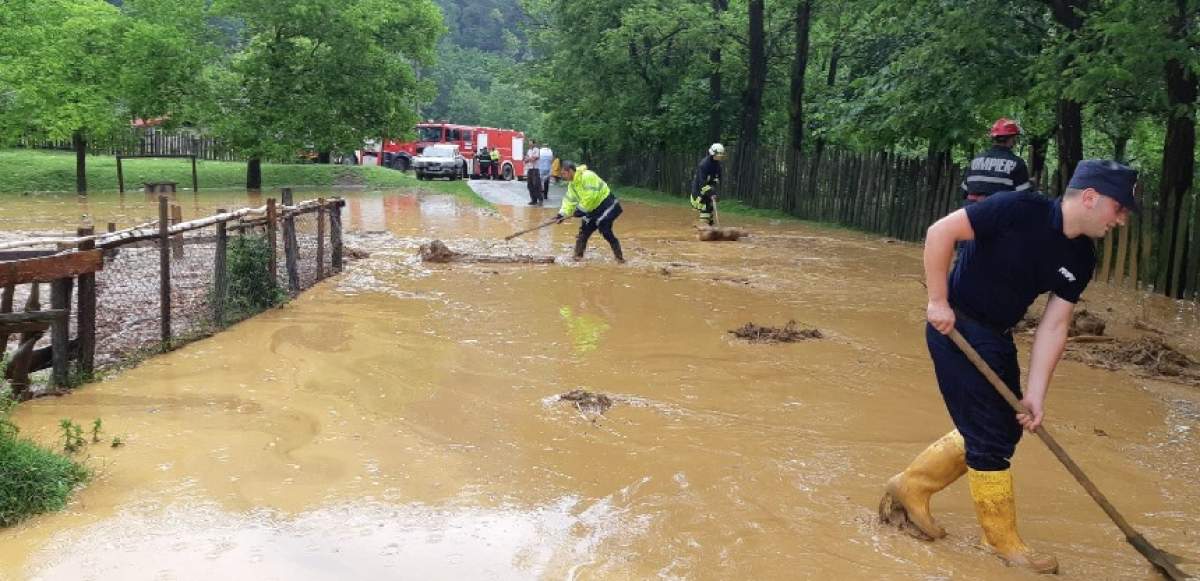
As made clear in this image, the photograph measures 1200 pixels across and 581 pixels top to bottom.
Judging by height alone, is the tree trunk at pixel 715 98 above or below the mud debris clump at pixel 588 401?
above

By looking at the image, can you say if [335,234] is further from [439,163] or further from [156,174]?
[439,163]

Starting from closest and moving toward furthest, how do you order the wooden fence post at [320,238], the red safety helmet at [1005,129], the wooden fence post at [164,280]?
1. the wooden fence post at [164,280]
2. the red safety helmet at [1005,129]
3. the wooden fence post at [320,238]

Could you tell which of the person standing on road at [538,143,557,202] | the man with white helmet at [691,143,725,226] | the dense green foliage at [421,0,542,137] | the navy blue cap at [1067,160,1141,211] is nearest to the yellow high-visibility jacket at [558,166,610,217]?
the man with white helmet at [691,143,725,226]

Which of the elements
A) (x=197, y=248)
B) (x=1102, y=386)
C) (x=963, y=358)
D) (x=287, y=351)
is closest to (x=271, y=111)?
(x=197, y=248)

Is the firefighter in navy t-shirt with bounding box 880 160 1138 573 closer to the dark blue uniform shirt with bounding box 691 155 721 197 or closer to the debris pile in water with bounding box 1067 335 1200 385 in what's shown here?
the debris pile in water with bounding box 1067 335 1200 385

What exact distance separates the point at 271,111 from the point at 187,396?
24.0 m

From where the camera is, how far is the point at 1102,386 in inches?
286

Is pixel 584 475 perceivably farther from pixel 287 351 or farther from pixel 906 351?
pixel 906 351

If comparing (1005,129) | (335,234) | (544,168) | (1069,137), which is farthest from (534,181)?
(1005,129)

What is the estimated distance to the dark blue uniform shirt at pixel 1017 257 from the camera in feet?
12.5

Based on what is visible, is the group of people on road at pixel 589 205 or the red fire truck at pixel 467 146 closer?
the group of people on road at pixel 589 205

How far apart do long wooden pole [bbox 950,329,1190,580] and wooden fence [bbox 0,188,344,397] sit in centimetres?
499

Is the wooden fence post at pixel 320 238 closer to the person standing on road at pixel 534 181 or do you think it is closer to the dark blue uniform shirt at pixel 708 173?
the dark blue uniform shirt at pixel 708 173

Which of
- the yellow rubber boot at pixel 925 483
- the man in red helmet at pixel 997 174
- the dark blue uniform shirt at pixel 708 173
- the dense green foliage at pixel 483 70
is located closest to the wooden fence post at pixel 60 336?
the yellow rubber boot at pixel 925 483
